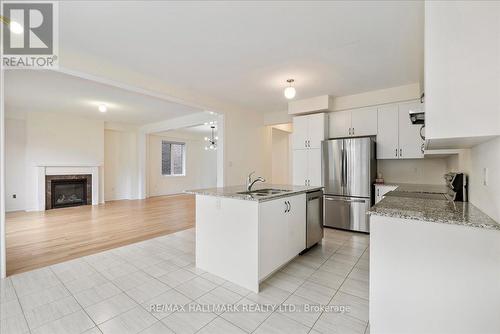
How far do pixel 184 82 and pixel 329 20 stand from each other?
2.48 meters

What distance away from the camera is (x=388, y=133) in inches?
161

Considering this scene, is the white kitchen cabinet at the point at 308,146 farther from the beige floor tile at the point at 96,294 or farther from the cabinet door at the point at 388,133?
the beige floor tile at the point at 96,294

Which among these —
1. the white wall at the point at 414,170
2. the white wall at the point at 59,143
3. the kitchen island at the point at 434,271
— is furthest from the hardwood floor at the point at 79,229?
the white wall at the point at 414,170

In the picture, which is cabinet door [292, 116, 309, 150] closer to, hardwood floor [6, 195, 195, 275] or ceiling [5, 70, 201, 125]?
ceiling [5, 70, 201, 125]

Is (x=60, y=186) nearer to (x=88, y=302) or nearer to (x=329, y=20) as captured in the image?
(x=88, y=302)

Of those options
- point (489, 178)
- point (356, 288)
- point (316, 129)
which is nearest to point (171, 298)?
point (356, 288)

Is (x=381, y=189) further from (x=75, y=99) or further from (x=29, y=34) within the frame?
(x=75, y=99)

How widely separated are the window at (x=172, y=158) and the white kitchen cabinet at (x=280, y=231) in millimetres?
7416

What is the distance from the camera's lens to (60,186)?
20.8 feet

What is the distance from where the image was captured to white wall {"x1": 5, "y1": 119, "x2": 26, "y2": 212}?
5.70 meters

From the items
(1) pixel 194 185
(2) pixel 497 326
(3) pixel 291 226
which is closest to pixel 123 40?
(3) pixel 291 226

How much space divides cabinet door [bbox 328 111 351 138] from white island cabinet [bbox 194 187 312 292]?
2358 mm

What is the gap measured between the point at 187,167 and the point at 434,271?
935cm

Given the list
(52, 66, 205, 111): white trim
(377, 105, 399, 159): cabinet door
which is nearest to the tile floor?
(377, 105, 399, 159): cabinet door
